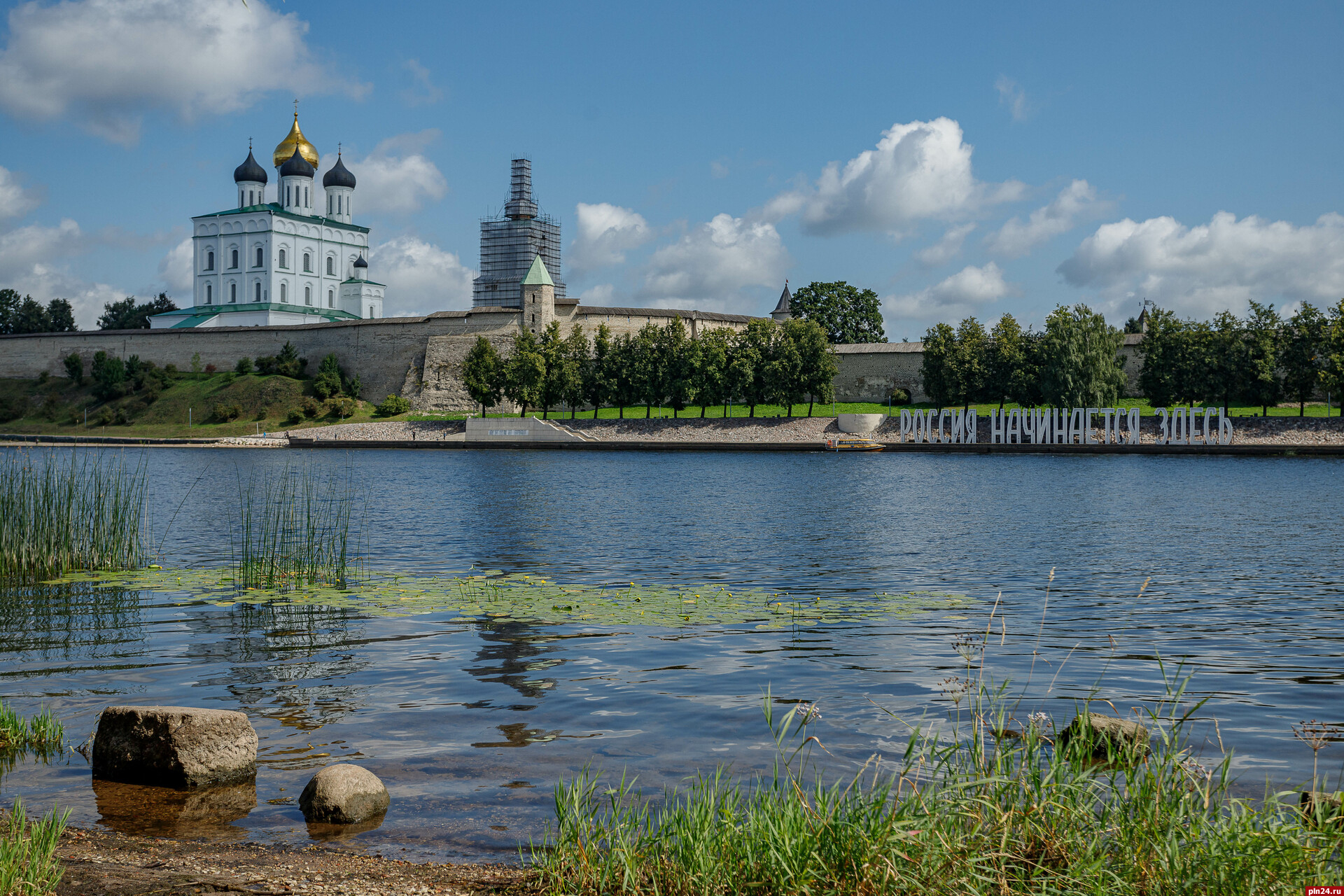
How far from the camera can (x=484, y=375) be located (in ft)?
223

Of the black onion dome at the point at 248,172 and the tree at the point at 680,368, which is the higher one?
the black onion dome at the point at 248,172

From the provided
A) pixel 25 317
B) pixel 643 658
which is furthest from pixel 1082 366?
pixel 25 317

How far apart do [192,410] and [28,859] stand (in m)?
74.7

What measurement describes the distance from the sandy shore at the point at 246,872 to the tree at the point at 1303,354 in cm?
5347

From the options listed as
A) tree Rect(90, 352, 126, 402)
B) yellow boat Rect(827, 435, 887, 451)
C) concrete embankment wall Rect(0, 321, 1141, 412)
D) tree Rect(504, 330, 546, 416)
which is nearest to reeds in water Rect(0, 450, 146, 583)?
yellow boat Rect(827, 435, 887, 451)

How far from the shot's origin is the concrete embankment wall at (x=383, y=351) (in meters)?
70.8

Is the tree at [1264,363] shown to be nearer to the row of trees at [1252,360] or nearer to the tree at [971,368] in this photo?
the row of trees at [1252,360]

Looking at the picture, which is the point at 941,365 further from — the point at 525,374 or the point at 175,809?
the point at 175,809

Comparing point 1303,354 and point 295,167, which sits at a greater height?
point 295,167

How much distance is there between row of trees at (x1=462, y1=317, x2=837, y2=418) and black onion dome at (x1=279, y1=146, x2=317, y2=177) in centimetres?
3579

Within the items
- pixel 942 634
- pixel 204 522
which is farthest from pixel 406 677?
pixel 204 522

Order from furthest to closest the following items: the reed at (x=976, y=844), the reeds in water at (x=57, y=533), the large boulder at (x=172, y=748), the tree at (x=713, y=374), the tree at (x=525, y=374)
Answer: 1. the tree at (x=525, y=374)
2. the tree at (x=713, y=374)
3. the reeds in water at (x=57, y=533)
4. the large boulder at (x=172, y=748)
5. the reed at (x=976, y=844)

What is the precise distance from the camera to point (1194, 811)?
3.67 m

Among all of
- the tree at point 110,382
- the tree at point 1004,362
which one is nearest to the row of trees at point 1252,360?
the tree at point 1004,362
